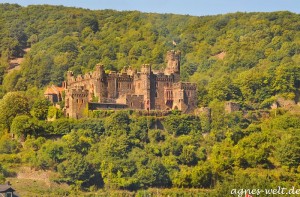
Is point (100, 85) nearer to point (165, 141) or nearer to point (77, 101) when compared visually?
point (77, 101)

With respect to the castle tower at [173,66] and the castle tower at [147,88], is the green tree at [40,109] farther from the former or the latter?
the castle tower at [173,66]

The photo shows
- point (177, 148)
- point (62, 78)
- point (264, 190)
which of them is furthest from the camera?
point (62, 78)

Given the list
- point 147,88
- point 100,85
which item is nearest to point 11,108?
point 100,85

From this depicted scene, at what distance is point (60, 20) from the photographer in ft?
430

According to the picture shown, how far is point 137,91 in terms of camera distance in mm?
76750

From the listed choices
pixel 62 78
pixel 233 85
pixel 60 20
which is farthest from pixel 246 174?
pixel 60 20

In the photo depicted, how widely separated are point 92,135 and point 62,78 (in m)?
29.2

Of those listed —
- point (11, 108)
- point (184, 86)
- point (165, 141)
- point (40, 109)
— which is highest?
point (184, 86)

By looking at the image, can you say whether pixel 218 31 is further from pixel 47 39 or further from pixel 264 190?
pixel 264 190

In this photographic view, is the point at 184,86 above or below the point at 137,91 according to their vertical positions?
above

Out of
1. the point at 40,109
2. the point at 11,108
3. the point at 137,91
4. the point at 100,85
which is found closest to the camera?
the point at 100,85

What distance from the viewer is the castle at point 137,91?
75.3m

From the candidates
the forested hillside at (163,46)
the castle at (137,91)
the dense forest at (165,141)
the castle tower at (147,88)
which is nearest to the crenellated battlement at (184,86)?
the castle at (137,91)

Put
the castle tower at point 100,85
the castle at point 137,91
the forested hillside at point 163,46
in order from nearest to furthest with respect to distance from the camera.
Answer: the castle at point 137,91, the castle tower at point 100,85, the forested hillside at point 163,46
